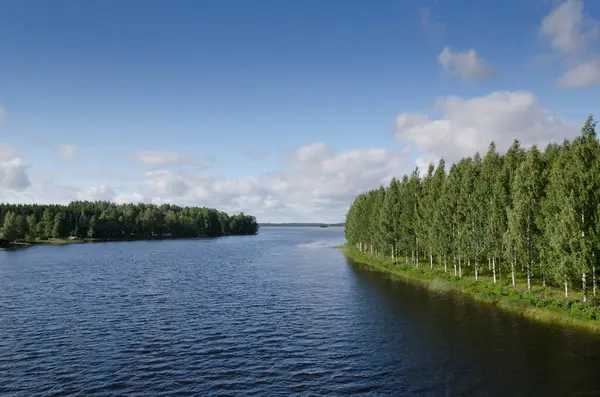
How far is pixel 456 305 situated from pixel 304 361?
34.3 m

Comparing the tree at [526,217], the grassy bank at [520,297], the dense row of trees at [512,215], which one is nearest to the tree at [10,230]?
the dense row of trees at [512,215]

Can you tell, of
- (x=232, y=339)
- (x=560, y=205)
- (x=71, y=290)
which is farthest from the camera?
(x=71, y=290)

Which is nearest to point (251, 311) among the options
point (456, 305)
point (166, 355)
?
point (166, 355)

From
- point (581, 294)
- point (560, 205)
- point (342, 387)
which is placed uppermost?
point (560, 205)

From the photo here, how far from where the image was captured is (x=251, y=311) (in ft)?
196

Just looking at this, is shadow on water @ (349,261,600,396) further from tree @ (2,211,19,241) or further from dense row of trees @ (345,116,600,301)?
tree @ (2,211,19,241)

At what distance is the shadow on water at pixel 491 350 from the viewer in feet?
109

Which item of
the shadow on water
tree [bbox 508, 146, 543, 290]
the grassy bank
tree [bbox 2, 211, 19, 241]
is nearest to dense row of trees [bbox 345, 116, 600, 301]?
tree [bbox 508, 146, 543, 290]

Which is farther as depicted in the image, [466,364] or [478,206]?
[478,206]

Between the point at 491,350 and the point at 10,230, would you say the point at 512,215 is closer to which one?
the point at 491,350

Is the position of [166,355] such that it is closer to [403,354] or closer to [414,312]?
[403,354]

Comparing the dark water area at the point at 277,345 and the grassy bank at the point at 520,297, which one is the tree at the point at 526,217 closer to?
the grassy bank at the point at 520,297

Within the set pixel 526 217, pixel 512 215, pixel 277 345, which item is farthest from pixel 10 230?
pixel 526 217

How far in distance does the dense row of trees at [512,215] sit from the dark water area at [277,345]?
11366mm
